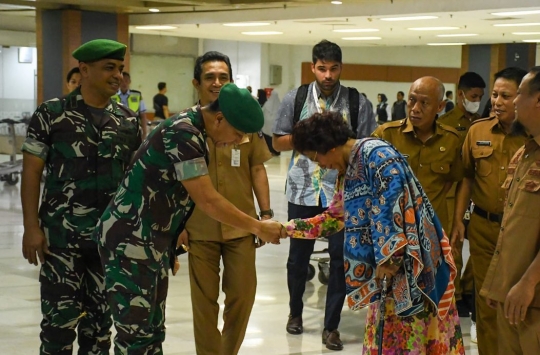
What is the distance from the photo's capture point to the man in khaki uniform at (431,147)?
528 cm

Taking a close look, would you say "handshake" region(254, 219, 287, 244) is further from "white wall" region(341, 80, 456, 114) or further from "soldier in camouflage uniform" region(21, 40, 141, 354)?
"white wall" region(341, 80, 456, 114)

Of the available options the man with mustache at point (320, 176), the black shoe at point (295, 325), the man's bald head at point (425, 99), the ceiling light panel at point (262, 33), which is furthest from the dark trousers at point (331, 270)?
the ceiling light panel at point (262, 33)

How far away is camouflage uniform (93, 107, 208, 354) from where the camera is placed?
3.70 metres

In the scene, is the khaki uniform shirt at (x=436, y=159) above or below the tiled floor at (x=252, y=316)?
above

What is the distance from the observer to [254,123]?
368 centimetres

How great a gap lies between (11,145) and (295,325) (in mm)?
12305

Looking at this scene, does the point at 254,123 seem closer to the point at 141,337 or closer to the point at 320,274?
the point at 141,337

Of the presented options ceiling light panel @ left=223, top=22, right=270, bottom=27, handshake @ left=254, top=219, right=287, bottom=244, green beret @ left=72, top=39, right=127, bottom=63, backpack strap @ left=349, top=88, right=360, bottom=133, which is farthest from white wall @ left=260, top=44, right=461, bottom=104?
handshake @ left=254, top=219, right=287, bottom=244

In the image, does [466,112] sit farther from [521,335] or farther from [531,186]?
[521,335]

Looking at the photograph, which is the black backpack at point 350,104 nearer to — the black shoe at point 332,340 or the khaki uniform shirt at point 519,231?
the black shoe at point 332,340

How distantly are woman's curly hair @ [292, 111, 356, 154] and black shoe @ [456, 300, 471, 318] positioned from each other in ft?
11.7

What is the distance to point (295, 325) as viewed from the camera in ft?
20.5

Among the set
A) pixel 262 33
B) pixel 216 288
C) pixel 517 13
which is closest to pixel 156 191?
pixel 216 288

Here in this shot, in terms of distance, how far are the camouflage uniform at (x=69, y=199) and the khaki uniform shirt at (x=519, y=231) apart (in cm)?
191
